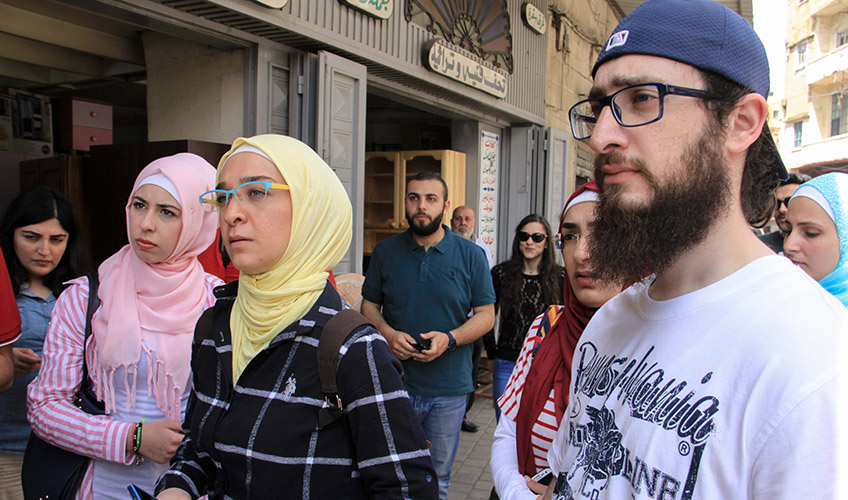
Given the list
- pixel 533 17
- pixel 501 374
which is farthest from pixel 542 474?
pixel 533 17

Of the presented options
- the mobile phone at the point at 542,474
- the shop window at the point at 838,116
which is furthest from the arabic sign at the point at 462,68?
the shop window at the point at 838,116

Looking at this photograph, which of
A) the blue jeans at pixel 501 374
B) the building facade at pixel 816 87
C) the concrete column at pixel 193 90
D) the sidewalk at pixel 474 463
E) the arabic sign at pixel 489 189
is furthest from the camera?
the building facade at pixel 816 87

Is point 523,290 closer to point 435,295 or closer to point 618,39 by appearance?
point 435,295

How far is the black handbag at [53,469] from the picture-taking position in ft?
6.34

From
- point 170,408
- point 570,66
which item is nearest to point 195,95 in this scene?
point 170,408

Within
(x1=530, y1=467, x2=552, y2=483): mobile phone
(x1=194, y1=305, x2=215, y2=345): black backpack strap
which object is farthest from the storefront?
(x1=530, y1=467, x2=552, y2=483): mobile phone

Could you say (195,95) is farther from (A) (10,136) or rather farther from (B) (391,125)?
(B) (391,125)

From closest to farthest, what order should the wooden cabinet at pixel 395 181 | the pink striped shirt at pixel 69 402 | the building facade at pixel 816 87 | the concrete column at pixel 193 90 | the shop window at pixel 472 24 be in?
the pink striped shirt at pixel 69 402
the concrete column at pixel 193 90
the shop window at pixel 472 24
the wooden cabinet at pixel 395 181
the building facade at pixel 816 87

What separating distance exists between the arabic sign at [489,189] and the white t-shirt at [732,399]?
6736 millimetres

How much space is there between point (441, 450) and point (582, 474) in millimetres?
2417

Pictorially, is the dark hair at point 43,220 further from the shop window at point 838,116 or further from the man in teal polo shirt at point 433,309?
the shop window at point 838,116

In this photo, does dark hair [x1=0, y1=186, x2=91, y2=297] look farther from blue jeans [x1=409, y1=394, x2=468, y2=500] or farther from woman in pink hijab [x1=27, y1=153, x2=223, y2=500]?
blue jeans [x1=409, y1=394, x2=468, y2=500]

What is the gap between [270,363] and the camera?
150 cm

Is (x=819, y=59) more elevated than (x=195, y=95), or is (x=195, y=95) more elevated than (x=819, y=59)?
(x=819, y=59)
